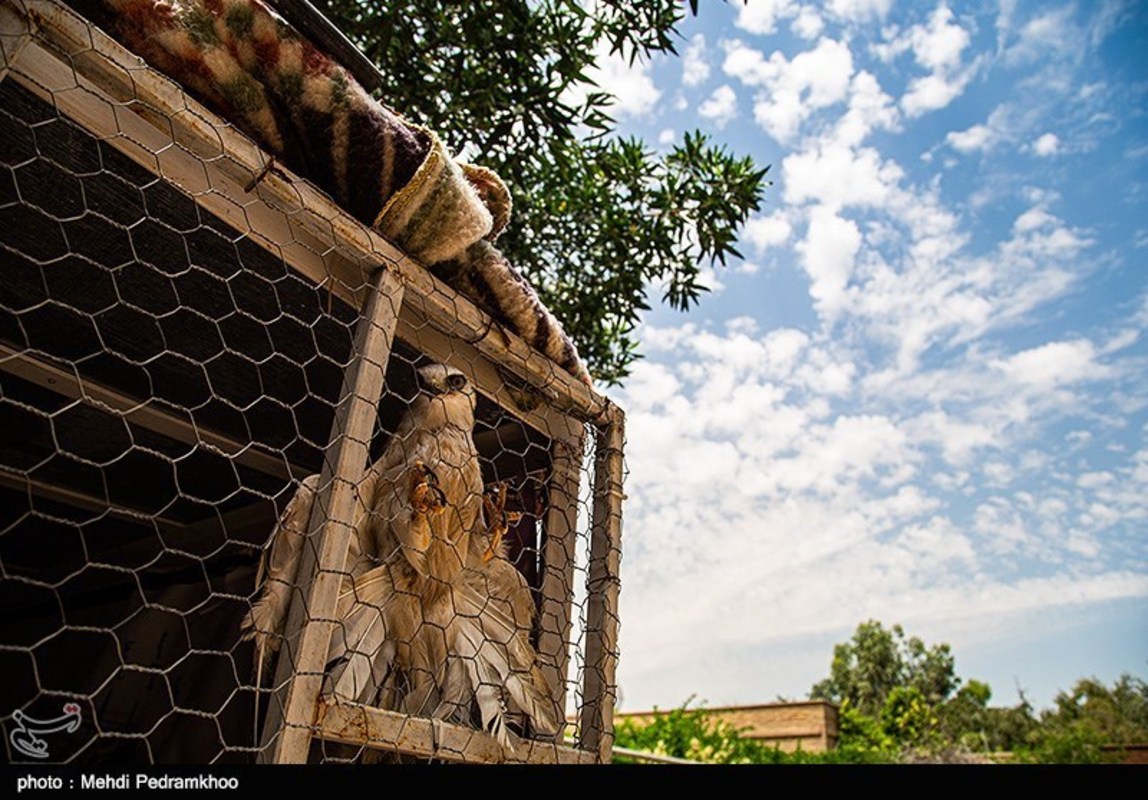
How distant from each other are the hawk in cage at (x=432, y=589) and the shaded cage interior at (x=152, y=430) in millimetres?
106

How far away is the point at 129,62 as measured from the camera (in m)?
0.85

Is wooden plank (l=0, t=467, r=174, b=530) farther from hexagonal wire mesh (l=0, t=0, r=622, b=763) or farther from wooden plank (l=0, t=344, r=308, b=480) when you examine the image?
wooden plank (l=0, t=344, r=308, b=480)

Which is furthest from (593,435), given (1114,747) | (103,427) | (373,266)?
(1114,747)

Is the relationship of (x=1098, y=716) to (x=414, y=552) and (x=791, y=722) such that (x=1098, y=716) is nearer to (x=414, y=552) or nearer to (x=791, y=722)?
(x=791, y=722)

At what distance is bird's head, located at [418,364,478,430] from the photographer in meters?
1.35

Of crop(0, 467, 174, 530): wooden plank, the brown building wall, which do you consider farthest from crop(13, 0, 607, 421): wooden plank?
the brown building wall

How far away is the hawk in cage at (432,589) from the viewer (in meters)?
1.15

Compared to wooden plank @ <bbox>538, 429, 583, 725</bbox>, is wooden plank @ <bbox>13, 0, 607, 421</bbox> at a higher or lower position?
higher

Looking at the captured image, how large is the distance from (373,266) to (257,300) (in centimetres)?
29

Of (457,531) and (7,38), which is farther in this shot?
(457,531)

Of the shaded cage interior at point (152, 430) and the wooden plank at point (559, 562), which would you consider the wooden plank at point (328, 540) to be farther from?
the wooden plank at point (559, 562)

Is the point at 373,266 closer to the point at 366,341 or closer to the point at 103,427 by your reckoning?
the point at 366,341

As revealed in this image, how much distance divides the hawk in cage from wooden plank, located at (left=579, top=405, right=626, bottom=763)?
8 cm

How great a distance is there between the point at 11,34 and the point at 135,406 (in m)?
0.86
